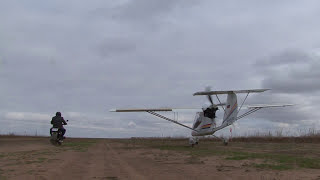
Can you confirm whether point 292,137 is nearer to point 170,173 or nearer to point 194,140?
point 194,140

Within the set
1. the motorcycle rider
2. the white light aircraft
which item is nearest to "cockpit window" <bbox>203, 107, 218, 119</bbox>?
the white light aircraft

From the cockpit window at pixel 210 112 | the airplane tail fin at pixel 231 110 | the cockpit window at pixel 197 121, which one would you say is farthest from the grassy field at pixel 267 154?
the cockpit window at pixel 197 121

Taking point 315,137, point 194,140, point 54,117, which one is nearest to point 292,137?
point 315,137

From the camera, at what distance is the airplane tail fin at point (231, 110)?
28.9 metres

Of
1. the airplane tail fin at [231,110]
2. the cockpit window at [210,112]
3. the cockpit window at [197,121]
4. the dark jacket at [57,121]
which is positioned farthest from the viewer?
the cockpit window at [197,121]

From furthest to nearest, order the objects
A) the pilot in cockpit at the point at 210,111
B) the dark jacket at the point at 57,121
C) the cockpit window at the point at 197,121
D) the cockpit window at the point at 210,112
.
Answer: the cockpit window at the point at 197,121, the cockpit window at the point at 210,112, the pilot in cockpit at the point at 210,111, the dark jacket at the point at 57,121

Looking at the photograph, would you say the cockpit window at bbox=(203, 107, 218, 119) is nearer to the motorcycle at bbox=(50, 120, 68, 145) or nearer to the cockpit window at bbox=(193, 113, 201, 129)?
the cockpit window at bbox=(193, 113, 201, 129)

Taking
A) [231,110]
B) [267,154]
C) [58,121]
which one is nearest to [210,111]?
[231,110]

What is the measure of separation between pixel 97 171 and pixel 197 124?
20.9 m

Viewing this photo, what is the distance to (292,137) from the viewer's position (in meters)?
39.1

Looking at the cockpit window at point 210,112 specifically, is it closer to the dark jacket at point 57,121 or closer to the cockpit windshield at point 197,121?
the cockpit windshield at point 197,121

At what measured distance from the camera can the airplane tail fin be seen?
28.9 m

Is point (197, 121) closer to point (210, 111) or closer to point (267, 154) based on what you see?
point (210, 111)

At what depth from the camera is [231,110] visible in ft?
95.2
